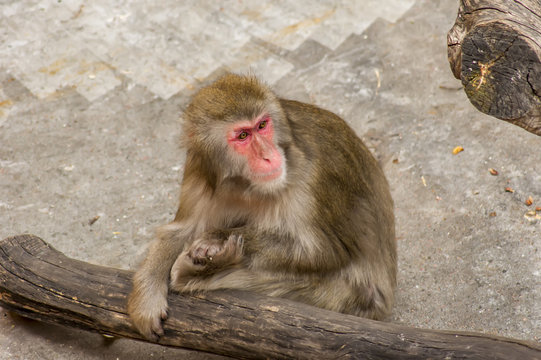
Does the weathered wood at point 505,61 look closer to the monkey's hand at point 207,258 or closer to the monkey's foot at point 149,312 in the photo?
the monkey's hand at point 207,258

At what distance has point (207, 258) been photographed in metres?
3.90

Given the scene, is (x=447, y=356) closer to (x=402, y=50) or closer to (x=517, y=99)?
(x=517, y=99)

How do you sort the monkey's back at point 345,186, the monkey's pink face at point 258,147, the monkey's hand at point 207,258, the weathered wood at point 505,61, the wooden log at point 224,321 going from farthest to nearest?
the monkey's back at point 345,186, the monkey's hand at point 207,258, the monkey's pink face at point 258,147, the wooden log at point 224,321, the weathered wood at point 505,61

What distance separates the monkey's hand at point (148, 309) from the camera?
3.93 m

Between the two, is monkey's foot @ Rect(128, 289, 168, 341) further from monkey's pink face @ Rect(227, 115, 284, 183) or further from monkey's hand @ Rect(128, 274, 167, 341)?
monkey's pink face @ Rect(227, 115, 284, 183)

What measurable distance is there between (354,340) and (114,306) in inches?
56.9

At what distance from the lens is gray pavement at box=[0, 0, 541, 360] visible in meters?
4.89

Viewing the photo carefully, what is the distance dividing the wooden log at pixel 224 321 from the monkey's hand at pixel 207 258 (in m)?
0.13

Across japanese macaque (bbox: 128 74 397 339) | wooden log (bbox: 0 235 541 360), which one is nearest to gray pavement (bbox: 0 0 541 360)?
wooden log (bbox: 0 235 541 360)

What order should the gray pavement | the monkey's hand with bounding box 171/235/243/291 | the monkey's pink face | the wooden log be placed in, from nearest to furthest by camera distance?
the wooden log, the monkey's pink face, the monkey's hand with bounding box 171/235/243/291, the gray pavement

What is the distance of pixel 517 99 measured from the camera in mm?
3230

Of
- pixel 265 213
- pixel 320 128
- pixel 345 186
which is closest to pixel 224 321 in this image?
pixel 265 213

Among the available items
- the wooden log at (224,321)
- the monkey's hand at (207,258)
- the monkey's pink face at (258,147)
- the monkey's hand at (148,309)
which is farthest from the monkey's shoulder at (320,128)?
the monkey's hand at (148,309)

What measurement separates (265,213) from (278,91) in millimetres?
3125
